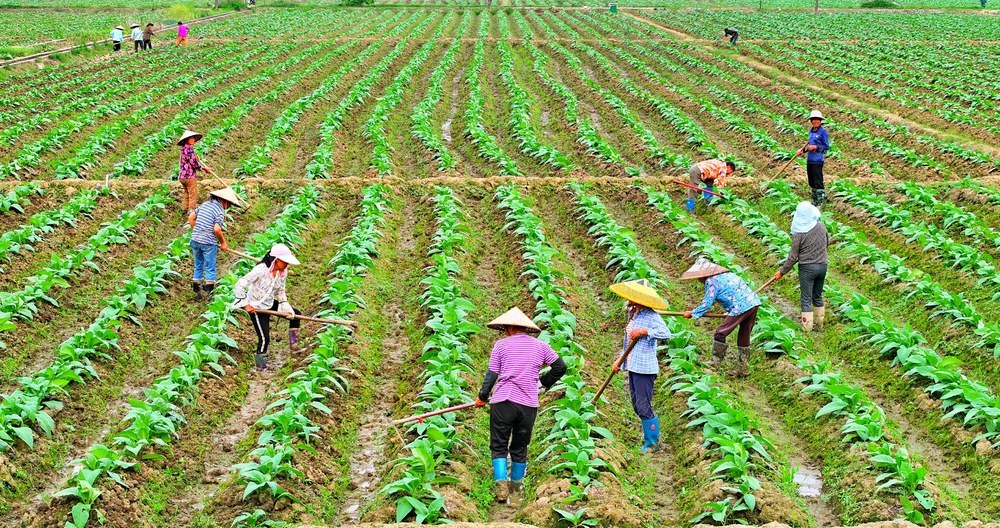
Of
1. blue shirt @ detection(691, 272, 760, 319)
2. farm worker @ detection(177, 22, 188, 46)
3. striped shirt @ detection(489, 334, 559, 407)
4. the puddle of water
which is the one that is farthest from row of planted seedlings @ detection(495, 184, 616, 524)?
farm worker @ detection(177, 22, 188, 46)

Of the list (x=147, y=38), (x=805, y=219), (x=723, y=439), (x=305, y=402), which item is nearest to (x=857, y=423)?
(x=723, y=439)

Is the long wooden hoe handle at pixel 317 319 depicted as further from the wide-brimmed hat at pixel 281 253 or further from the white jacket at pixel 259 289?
the wide-brimmed hat at pixel 281 253

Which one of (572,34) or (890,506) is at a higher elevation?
(572,34)

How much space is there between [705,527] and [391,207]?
34.4 ft

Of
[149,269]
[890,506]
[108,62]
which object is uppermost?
[108,62]

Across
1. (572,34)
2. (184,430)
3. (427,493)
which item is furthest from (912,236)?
(572,34)

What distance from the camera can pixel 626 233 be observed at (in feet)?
46.3

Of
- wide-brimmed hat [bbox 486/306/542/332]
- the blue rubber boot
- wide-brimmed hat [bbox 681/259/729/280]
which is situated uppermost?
wide-brimmed hat [bbox 486/306/542/332]

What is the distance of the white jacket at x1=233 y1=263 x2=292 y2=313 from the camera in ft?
33.8

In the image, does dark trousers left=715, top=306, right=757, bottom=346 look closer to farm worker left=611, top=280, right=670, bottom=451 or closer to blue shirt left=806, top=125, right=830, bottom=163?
farm worker left=611, top=280, right=670, bottom=451

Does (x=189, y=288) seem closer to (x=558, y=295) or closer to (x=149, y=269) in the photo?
(x=149, y=269)

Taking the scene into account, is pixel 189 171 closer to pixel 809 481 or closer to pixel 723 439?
pixel 723 439

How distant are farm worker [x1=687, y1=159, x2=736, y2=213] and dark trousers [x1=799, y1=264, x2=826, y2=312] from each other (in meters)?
5.16

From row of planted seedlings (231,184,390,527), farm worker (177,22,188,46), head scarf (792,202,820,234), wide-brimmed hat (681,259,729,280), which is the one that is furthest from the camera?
farm worker (177,22,188,46)
